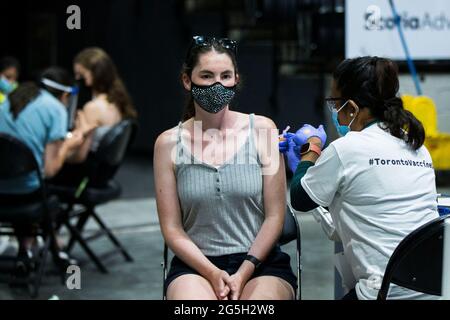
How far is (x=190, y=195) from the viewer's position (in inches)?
108

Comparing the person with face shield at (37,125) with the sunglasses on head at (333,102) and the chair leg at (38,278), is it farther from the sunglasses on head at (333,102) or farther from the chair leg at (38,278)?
the sunglasses on head at (333,102)

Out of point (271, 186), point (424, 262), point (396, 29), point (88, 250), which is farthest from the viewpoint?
point (88, 250)

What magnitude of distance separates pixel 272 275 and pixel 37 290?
7.53ft

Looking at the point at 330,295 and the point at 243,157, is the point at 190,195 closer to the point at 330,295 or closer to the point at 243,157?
the point at 243,157

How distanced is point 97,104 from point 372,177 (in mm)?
3174

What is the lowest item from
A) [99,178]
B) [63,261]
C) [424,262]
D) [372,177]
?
[63,261]

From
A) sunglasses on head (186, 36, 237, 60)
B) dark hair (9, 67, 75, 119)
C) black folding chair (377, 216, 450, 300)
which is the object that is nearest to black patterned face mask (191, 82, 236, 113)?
sunglasses on head (186, 36, 237, 60)

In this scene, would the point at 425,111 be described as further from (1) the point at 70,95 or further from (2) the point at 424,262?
(1) the point at 70,95

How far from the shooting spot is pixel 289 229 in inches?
114

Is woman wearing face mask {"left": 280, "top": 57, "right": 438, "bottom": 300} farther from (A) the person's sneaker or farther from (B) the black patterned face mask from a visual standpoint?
(A) the person's sneaker

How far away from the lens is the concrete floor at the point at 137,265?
4.71 metres

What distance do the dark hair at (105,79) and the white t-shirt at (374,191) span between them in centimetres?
303

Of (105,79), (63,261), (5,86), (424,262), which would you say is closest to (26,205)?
(63,261)
